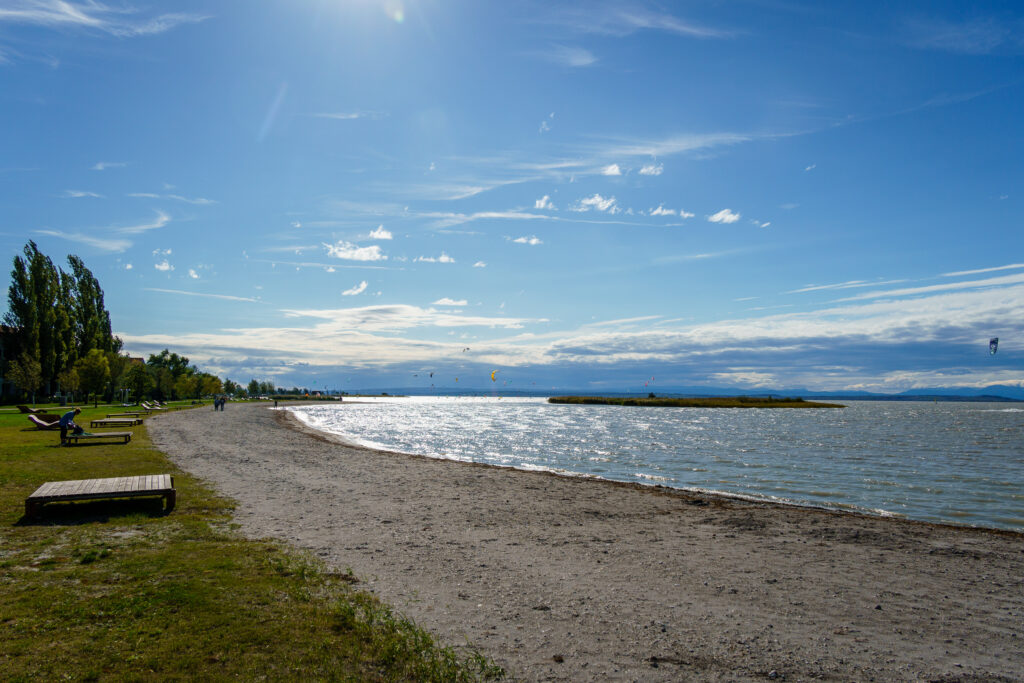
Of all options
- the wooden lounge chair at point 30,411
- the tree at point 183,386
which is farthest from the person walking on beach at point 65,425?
the tree at point 183,386

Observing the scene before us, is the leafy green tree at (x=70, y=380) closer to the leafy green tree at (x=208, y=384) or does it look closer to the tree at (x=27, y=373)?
the tree at (x=27, y=373)

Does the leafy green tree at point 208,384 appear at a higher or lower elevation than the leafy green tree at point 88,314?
lower

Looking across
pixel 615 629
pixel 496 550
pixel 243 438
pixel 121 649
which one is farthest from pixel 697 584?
pixel 243 438

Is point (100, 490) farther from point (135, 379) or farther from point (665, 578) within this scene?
point (135, 379)

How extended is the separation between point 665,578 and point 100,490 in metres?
12.0

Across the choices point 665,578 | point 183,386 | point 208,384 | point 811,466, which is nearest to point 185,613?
point 665,578

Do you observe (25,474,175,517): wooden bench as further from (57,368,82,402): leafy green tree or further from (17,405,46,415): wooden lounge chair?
(57,368,82,402): leafy green tree

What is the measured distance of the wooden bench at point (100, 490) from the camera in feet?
37.0

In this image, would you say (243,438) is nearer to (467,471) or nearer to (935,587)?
(467,471)

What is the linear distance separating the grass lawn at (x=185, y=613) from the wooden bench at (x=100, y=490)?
42 centimetres

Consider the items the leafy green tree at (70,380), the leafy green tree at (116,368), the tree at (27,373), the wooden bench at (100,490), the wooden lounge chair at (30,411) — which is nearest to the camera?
the wooden bench at (100,490)

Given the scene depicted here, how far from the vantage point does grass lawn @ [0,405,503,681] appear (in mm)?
5578

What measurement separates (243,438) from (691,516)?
1163 inches

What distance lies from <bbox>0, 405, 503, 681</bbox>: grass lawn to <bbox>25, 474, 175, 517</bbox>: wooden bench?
0.42 m
